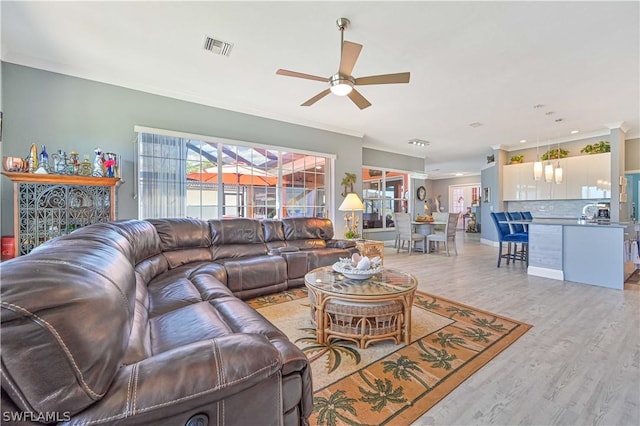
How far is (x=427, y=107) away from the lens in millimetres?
4691

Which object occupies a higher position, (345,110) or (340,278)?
(345,110)

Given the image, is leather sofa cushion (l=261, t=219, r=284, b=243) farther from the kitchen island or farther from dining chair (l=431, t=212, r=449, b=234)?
dining chair (l=431, t=212, r=449, b=234)

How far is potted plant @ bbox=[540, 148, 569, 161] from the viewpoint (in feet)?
21.6

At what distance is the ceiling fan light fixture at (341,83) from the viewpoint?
8.60 feet

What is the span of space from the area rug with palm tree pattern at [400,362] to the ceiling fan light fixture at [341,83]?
7.53 ft

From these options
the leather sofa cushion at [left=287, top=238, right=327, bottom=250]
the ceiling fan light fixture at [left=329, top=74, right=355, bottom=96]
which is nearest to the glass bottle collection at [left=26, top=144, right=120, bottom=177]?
the leather sofa cushion at [left=287, top=238, right=327, bottom=250]

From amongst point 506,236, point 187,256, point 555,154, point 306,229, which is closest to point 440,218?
point 506,236

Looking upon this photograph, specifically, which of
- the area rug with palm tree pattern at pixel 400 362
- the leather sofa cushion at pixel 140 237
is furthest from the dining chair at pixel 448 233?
the leather sofa cushion at pixel 140 237

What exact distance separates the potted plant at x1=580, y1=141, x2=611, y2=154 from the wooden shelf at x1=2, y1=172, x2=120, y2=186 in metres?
9.01

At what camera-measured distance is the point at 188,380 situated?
812 millimetres

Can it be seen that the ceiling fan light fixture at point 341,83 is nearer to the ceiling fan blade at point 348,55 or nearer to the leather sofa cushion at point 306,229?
the ceiling fan blade at point 348,55

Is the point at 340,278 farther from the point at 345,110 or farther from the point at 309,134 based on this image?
the point at 309,134

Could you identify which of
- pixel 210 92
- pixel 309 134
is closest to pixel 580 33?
pixel 309 134

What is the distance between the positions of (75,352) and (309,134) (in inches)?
213
